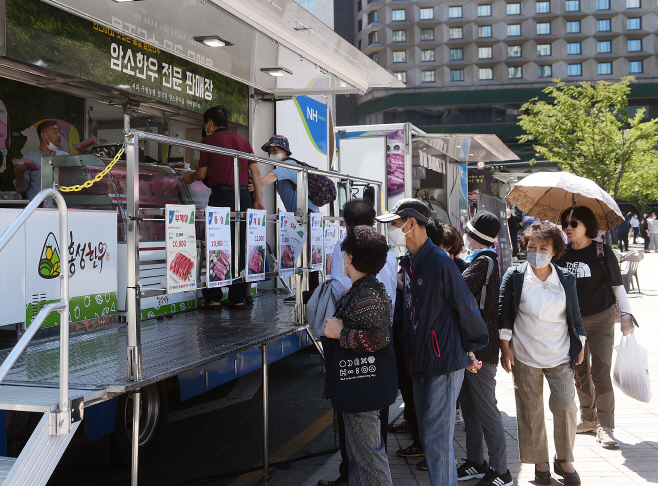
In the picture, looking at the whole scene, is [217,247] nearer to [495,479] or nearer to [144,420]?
[144,420]

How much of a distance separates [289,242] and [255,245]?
571 millimetres

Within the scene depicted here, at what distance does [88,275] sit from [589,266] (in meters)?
3.92

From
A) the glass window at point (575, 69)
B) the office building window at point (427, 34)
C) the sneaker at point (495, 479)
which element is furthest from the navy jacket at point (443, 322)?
the glass window at point (575, 69)

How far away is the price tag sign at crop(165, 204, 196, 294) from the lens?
3.72 meters

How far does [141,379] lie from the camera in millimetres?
3414

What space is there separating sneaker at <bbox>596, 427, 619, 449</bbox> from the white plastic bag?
41cm

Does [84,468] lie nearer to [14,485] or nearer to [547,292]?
[14,485]

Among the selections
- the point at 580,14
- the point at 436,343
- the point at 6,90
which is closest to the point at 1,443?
the point at 436,343

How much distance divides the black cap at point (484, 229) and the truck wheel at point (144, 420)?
260cm

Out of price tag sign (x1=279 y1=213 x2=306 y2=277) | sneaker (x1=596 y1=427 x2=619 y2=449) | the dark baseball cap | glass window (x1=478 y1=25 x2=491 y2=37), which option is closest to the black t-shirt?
sneaker (x1=596 y1=427 x2=619 y2=449)

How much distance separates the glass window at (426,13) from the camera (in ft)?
166

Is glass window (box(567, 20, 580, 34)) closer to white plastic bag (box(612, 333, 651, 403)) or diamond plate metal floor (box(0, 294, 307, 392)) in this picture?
diamond plate metal floor (box(0, 294, 307, 392))

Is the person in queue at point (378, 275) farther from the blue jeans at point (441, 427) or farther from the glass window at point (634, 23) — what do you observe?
the glass window at point (634, 23)

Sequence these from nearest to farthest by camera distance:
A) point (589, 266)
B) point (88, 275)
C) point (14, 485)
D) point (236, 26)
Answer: point (14, 485), point (88, 275), point (589, 266), point (236, 26)
